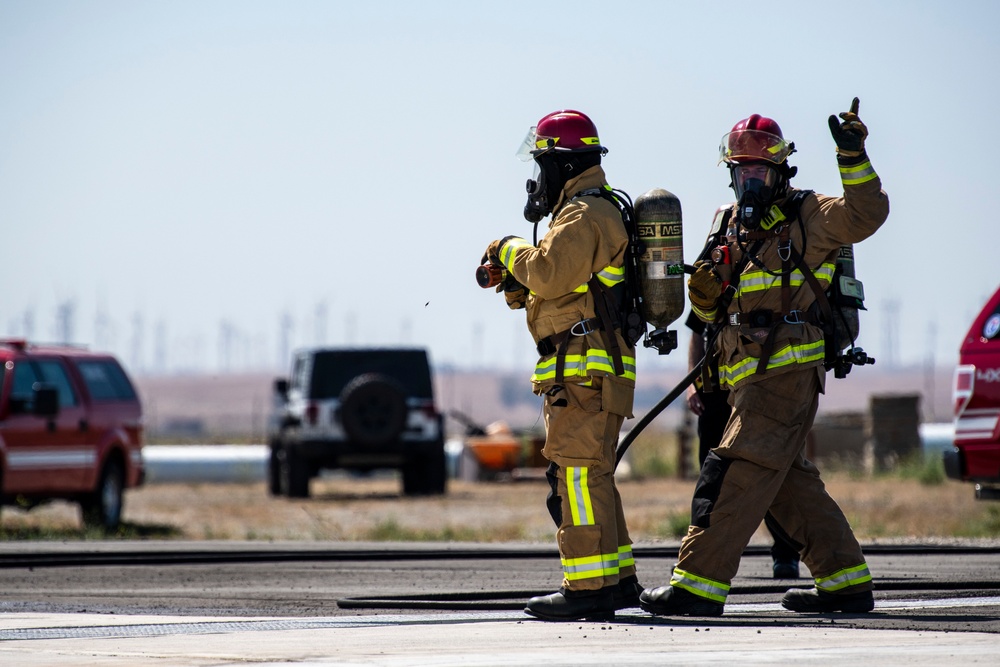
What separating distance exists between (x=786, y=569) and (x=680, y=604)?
227cm

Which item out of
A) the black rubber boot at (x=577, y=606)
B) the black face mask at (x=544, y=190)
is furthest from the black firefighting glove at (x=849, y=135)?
the black rubber boot at (x=577, y=606)

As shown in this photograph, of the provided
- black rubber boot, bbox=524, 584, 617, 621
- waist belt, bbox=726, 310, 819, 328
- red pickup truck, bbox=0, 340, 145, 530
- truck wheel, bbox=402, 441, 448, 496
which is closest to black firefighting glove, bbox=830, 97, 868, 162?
waist belt, bbox=726, 310, 819, 328

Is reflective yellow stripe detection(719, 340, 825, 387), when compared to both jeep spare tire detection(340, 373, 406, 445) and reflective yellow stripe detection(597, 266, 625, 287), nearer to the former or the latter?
reflective yellow stripe detection(597, 266, 625, 287)

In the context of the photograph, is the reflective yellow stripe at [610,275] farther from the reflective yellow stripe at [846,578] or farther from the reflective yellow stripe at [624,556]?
the reflective yellow stripe at [846,578]

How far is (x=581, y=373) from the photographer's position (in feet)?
20.2

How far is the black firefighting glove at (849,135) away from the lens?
6.04m

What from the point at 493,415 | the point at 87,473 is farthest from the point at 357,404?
the point at 493,415

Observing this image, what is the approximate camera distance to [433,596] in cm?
714

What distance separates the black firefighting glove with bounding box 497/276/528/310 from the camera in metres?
6.52

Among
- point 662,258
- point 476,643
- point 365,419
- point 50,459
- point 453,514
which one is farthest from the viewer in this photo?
point 365,419

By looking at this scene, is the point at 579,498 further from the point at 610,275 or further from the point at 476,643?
the point at 476,643

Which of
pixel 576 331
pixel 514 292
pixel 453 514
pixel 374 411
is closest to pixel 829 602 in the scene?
pixel 576 331

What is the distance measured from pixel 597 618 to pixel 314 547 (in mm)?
5998

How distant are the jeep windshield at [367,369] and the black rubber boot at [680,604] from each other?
16425 mm
